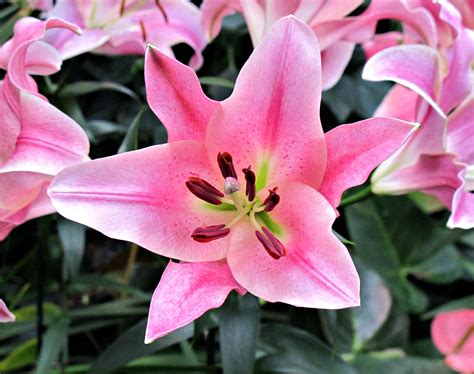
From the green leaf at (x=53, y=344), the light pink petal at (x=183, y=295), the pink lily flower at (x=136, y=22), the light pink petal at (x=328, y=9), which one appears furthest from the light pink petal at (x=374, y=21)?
the green leaf at (x=53, y=344)

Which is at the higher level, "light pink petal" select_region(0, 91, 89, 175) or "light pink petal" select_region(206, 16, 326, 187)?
"light pink petal" select_region(206, 16, 326, 187)

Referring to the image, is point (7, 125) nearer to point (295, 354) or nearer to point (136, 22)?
point (136, 22)

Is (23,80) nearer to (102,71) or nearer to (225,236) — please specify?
(225,236)

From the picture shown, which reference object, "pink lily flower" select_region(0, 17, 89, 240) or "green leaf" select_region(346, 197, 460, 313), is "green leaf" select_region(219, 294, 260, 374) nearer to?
"pink lily flower" select_region(0, 17, 89, 240)

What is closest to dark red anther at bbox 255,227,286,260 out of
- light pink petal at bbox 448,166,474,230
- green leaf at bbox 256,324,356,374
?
light pink petal at bbox 448,166,474,230

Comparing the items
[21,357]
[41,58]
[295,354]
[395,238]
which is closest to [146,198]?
[41,58]
